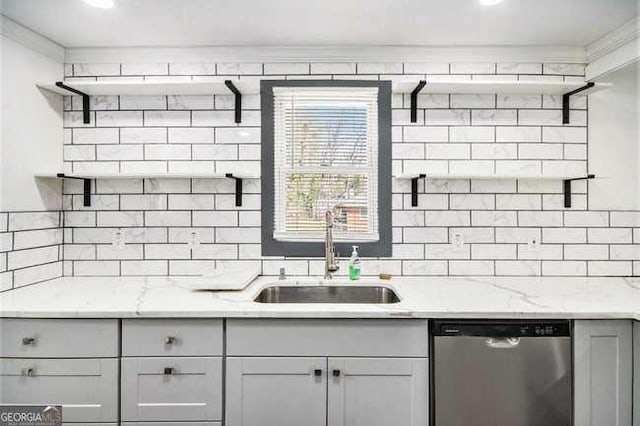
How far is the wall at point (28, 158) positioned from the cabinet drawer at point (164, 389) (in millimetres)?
929

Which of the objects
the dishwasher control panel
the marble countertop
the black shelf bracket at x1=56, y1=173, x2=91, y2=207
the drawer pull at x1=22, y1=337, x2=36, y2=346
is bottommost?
the drawer pull at x1=22, y1=337, x2=36, y2=346

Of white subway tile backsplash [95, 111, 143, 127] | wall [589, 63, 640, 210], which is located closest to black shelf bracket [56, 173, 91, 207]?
white subway tile backsplash [95, 111, 143, 127]

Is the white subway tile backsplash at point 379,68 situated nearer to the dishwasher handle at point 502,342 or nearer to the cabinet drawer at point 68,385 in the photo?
the dishwasher handle at point 502,342

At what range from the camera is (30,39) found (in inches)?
83.5

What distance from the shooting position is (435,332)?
165 centimetres

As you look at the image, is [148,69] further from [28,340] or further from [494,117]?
[494,117]

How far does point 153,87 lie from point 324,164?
1.06 meters

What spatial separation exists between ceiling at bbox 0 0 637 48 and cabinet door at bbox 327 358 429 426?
1647 millimetres

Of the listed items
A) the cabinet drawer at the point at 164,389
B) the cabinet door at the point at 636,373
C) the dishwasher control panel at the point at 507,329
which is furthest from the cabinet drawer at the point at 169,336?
the cabinet door at the point at 636,373

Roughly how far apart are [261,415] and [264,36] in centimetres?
194

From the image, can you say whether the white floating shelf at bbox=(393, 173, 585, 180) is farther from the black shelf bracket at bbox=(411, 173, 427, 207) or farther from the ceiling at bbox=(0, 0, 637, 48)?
the ceiling at bbox=(0, 0, 637, 48)

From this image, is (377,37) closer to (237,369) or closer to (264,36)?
(264,36)

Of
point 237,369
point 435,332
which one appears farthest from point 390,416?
point 237,369

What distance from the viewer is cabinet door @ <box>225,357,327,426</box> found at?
5.45 ft
